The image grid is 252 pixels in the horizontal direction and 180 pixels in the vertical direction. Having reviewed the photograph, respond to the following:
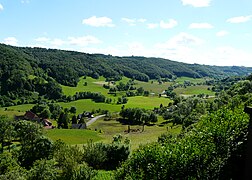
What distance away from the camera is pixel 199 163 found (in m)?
17.9

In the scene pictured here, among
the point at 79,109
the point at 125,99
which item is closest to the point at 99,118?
the point at 79,109

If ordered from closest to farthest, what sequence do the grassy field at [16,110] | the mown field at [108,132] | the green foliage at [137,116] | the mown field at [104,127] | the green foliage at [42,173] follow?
1. the green foliage at [42,173]
2. the mown field at [108,132]
3. the mown field at [104,127]
4. the green foliage at [137,116]
5. the grassy field at [16,110]

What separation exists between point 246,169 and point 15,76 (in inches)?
7152

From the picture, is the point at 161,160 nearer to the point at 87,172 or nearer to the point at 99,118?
the point at 87,172

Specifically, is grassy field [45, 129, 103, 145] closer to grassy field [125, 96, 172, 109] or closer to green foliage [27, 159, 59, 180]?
green foliage [27, 159, 59, 180]

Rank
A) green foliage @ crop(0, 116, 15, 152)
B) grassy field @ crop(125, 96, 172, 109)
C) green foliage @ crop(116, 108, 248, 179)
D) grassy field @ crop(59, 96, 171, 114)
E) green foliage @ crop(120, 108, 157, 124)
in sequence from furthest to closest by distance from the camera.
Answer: grassy field @ crop(125, 96, 172, 109)
grassy field @ crop(59, 96, 171, 114)
green foliage @ crop(120, 108, 157, 124)
green foliage @ crop(0, 116, 15, 152)
green foliage @ crop(116, 108, 248, 179)

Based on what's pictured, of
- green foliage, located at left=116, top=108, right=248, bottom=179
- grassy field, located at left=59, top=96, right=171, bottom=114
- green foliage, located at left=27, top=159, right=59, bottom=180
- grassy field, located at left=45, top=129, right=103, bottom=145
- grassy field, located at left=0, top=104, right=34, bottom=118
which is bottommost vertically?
grassy field, located at left=0, top=104, right=34, bottom=118

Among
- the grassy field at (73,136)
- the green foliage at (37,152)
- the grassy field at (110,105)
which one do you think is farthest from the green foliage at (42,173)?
the grassy field at (110,105)

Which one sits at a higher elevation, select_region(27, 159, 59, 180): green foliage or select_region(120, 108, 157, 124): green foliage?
select_region(27, 159, 59, 180): green foliage

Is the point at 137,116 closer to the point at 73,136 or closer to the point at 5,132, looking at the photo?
the point at 73,136

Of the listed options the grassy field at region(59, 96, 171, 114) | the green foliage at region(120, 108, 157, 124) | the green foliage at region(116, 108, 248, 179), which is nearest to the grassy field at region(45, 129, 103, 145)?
the green foliage at region(120, 108, 157, 124)

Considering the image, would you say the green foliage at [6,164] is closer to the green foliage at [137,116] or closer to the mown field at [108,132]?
the mown field at [108,132]

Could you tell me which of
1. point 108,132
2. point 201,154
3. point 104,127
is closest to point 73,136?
point 108,132

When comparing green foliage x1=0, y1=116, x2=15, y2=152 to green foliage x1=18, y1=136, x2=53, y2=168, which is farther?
green foliage x1=0, y1=116, x2=15, y2=152
